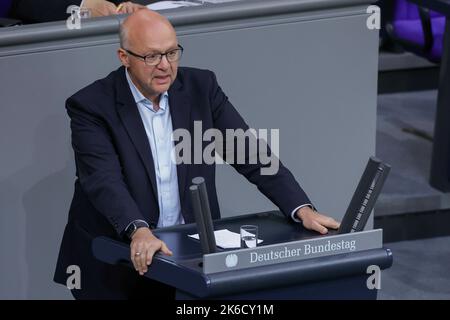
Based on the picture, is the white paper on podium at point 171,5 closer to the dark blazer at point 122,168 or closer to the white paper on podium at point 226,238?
the dark blazer at point 122,168

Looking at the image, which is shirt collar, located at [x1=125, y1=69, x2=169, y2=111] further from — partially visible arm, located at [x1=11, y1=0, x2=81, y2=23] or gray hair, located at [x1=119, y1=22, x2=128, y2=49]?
partially visible arm, located at [x1=11, y1=0, x2=81, y2=23]

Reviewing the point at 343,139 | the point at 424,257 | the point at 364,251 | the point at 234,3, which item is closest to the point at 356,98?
the point at 343,139

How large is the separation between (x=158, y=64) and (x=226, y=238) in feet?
1.73

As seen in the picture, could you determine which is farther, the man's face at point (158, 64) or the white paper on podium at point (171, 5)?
the white paper on podium at point (171, 5)

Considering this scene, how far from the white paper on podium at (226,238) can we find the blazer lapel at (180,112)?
0.29 meters

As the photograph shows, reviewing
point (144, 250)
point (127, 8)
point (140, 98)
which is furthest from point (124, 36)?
point (127, 8)

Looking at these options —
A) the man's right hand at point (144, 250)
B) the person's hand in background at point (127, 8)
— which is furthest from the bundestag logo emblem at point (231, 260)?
the person's hand in background at point (127, 8)

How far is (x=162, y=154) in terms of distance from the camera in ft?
11.8

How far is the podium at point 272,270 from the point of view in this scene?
297cm

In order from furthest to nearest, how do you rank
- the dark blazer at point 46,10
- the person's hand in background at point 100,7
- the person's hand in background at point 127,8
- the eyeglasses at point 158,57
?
the dark blazer at point 46,10
the person's hand in background at point 100,7
the person's hand in background at point 127,8
the eyeglasses at point 158,57

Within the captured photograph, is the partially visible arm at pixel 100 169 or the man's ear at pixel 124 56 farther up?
the man's ear at pixel 124 56

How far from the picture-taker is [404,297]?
4.95 metres

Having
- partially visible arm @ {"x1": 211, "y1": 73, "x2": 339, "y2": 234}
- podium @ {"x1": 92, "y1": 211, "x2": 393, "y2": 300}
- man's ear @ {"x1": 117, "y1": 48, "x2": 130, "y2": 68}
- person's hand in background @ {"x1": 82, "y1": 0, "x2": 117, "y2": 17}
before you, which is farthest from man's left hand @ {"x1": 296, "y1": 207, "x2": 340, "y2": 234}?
person's hand in background @ {"x1": 82, "y1": 0, "x2": 117, "y2": 17}

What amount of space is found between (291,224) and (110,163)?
522 mm
